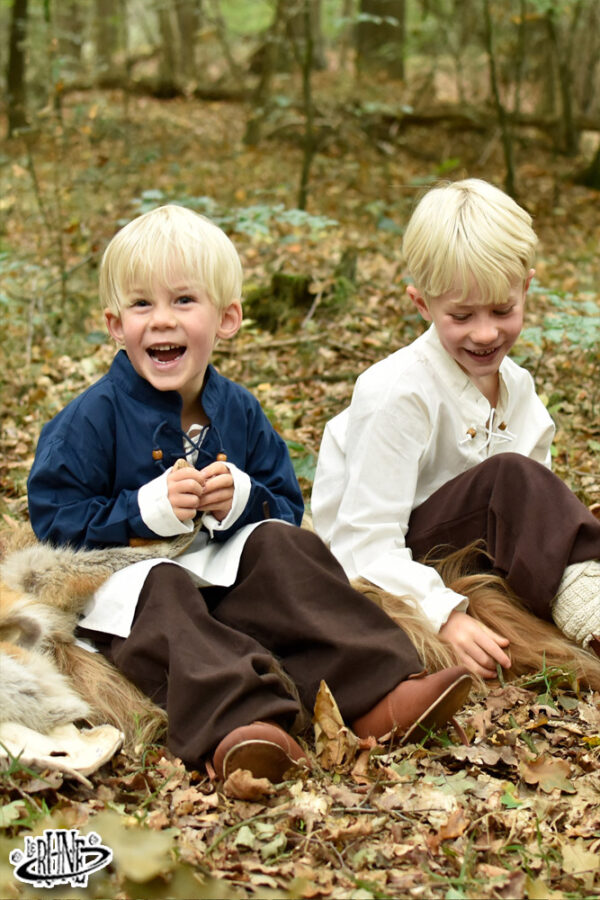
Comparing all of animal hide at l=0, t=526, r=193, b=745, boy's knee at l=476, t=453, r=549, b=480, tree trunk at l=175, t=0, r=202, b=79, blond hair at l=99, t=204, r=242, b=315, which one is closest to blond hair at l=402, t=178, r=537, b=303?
boy's knee at l=476, t=453, r=549, b=480

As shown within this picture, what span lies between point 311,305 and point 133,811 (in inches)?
184

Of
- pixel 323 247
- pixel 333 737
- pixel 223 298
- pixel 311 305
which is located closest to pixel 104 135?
pixel 323 247

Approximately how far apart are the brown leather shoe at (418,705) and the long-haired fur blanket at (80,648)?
316 millimetres

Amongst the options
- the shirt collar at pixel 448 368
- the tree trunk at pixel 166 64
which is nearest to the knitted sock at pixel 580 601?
the shirt collar at pixel 448 368

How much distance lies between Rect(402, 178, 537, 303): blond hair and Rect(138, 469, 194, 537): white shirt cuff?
3.65ft

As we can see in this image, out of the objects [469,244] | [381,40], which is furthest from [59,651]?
[381,40]

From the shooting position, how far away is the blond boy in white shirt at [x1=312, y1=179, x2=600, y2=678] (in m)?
2.92

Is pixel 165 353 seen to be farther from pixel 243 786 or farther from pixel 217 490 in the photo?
pixel 243 786

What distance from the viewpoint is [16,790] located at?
2.23 meters

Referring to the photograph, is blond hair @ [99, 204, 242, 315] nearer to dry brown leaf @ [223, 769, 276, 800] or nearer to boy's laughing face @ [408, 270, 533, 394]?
boy's laughing face @ [408, 270, 533, 394]

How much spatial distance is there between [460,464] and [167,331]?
1.13 meters

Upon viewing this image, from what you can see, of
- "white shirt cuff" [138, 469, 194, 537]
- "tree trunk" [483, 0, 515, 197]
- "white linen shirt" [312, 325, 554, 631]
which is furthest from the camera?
"tree trunk" [483, 0, 515, 197]

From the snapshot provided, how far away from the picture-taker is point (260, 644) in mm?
2750

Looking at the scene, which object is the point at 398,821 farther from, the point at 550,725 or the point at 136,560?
the point at 136,560
